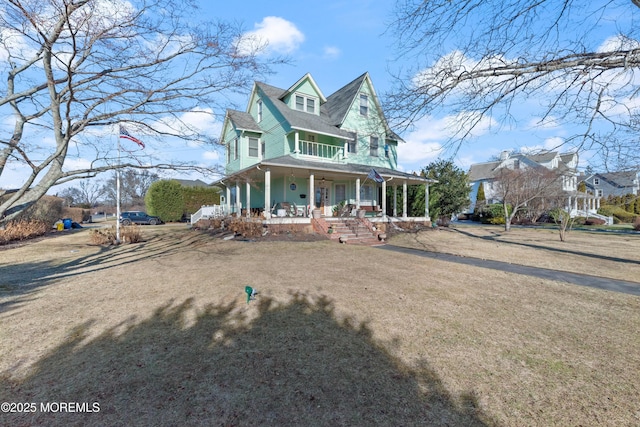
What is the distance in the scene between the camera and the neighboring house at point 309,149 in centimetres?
1808

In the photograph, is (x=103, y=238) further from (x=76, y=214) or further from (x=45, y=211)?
(x=76, y=214)

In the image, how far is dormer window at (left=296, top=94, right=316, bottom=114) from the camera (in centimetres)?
2050

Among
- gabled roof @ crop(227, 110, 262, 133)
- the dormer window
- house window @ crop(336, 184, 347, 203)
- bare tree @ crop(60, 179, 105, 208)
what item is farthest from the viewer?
bare tree @ crop(60, 179, 105, 208)

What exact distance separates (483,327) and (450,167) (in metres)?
23.6

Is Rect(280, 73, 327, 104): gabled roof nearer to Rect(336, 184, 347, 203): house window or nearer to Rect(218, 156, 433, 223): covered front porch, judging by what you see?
Rect(218, 156, 433, 223): covered front porch

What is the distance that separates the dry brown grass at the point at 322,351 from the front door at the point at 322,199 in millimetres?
13466

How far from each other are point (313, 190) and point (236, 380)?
46.2 ft

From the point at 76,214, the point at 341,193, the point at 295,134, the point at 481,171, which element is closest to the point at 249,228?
the point at 295,134

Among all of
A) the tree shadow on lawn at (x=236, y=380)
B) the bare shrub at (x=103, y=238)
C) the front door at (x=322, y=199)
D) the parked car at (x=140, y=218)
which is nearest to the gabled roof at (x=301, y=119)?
the front door at (x=322, y=199)

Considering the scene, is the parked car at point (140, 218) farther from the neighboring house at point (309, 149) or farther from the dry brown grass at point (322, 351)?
the dry brown grass at point (322, 351)

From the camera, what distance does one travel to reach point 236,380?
9.18ft

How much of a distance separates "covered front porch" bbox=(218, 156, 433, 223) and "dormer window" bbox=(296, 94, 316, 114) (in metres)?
5.53

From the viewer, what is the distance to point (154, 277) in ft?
22.6

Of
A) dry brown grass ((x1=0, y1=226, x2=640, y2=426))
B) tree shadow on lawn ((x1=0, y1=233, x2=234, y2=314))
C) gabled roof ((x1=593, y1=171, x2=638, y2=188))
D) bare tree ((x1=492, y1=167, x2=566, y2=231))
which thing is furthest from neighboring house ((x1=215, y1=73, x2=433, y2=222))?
dry brown grass ((x1=0, y1=226, x2=640, y2=426))
